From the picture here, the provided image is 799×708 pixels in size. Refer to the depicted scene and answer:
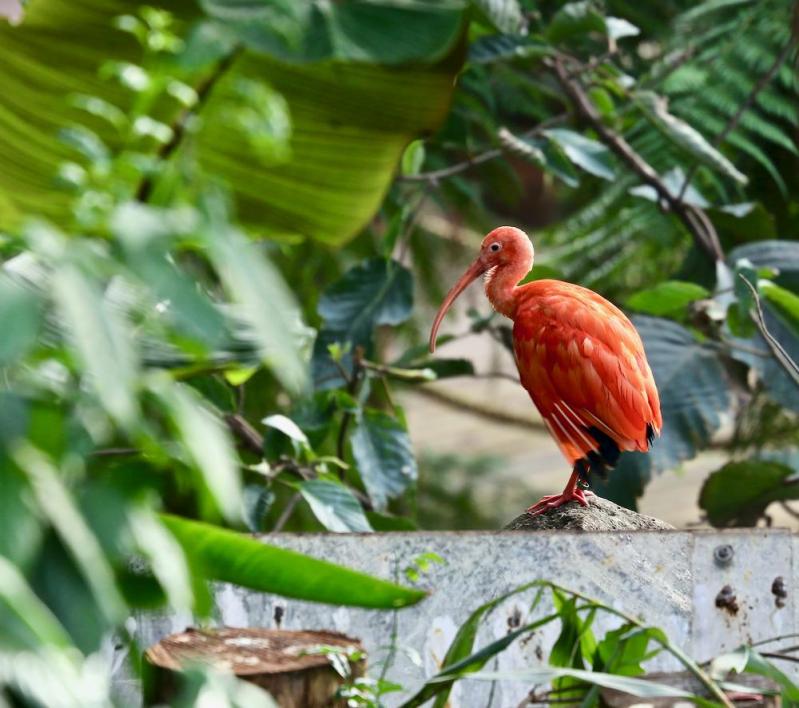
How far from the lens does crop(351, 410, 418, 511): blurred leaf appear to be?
2.50m

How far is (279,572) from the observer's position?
99 cm

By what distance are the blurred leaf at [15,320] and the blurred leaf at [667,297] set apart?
1862mm

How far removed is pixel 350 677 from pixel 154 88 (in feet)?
2.41

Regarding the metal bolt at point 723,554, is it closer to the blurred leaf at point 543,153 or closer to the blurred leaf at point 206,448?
the blurred leaf at point 206,448

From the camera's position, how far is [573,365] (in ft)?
6.40

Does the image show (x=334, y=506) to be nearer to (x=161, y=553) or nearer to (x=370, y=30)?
(x=370, y=30)

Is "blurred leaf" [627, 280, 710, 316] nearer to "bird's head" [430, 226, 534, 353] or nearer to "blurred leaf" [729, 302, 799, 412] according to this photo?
"blurred leaf" [729, 302, 799, 412]

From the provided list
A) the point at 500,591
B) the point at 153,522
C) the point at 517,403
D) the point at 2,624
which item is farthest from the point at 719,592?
the point at 517,403

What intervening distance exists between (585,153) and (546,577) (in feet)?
5.05

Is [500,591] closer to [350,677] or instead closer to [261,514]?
[350,677]

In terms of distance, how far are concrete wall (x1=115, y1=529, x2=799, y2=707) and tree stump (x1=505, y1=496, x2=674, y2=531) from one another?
0.92 feet

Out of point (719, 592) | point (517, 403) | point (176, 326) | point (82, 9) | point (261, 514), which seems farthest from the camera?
point (517, 403)

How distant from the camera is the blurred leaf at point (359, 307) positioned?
108 inches

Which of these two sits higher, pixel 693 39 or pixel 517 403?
pixel 693 39
